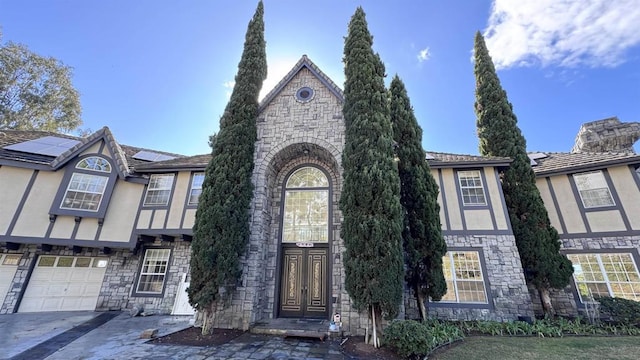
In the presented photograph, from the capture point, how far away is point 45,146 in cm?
1118

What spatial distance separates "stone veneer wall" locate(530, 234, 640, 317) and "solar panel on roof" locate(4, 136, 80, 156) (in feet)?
69.4

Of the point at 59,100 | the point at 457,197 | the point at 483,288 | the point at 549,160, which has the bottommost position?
the point at 483,288

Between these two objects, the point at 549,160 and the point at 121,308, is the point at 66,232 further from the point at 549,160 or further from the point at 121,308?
the point at 549,160

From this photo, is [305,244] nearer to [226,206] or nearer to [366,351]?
[226,206]

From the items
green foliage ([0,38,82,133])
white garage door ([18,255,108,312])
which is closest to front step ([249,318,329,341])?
white garage door ([18,255,108,312])

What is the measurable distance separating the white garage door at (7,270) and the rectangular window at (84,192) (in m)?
3.18

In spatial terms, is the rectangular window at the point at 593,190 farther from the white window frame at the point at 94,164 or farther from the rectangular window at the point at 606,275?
the white window frame at the point at 94,164

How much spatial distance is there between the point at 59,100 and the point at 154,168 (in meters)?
Answer: 14.7

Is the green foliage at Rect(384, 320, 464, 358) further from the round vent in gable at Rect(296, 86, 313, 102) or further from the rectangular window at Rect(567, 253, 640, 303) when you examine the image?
the round vent in gable at Rect(296, 86, 313, 102)

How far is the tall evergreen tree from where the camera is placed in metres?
7.07

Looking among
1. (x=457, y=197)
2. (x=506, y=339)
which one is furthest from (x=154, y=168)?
(x=506, y=339)

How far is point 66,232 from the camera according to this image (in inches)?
376

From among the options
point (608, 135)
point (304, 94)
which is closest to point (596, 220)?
point (608, 135)

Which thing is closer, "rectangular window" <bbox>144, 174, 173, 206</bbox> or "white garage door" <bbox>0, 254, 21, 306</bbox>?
"white garage door" <bbox>0, 254, 21, 306</bbox>
